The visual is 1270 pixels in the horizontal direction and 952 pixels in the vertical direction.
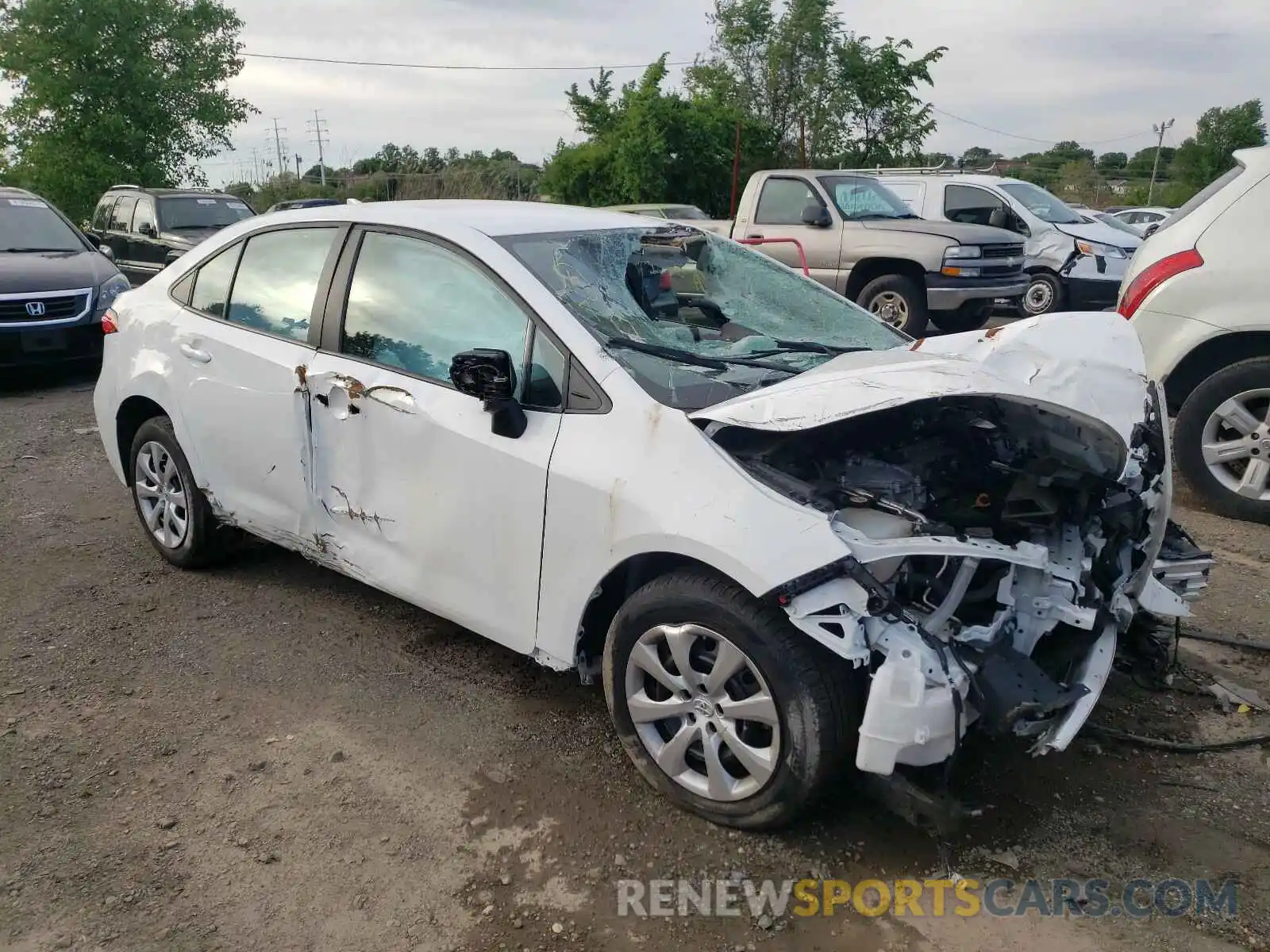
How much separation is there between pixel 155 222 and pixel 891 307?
9.69m

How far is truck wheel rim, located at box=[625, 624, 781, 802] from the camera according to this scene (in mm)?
2656

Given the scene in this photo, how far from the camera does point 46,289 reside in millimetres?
8438

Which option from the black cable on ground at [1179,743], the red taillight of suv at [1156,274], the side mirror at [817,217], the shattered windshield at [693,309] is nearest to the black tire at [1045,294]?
the side mirror at [817,217]

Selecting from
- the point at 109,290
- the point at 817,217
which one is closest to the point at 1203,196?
the point at 817,217

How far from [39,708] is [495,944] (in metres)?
2.15

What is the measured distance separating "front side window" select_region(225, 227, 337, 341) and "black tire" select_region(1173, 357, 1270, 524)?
4601mm

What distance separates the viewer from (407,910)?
8.30 feet

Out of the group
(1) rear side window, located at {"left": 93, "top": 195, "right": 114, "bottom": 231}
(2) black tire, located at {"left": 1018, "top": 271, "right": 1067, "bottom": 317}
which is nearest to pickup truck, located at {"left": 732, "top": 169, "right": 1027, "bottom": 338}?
(2) black tire, located at {"left": 1018, "top": 271, "right": 1067, "bottom": 317}

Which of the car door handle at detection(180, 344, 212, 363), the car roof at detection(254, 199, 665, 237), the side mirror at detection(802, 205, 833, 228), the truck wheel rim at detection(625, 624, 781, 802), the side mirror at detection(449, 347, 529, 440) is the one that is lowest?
the truck wheel rim at detection(625, 624, 781, 802)

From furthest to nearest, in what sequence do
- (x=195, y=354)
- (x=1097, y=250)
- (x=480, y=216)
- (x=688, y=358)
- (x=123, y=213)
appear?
(x=123, y=213) → (x=1097, y=250) → (x=195, y=354) → (x=480, y=216) → (x=688, y=358)

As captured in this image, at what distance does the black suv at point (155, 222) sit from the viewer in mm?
12891

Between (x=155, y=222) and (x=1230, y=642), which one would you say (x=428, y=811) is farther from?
(x=155, y=222)

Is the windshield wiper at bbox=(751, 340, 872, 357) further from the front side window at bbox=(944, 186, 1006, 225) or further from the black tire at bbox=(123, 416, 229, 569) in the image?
the front side window at bbox=(944, 186, 1006, 225)

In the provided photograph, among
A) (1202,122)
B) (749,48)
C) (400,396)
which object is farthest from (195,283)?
(1202,122)
